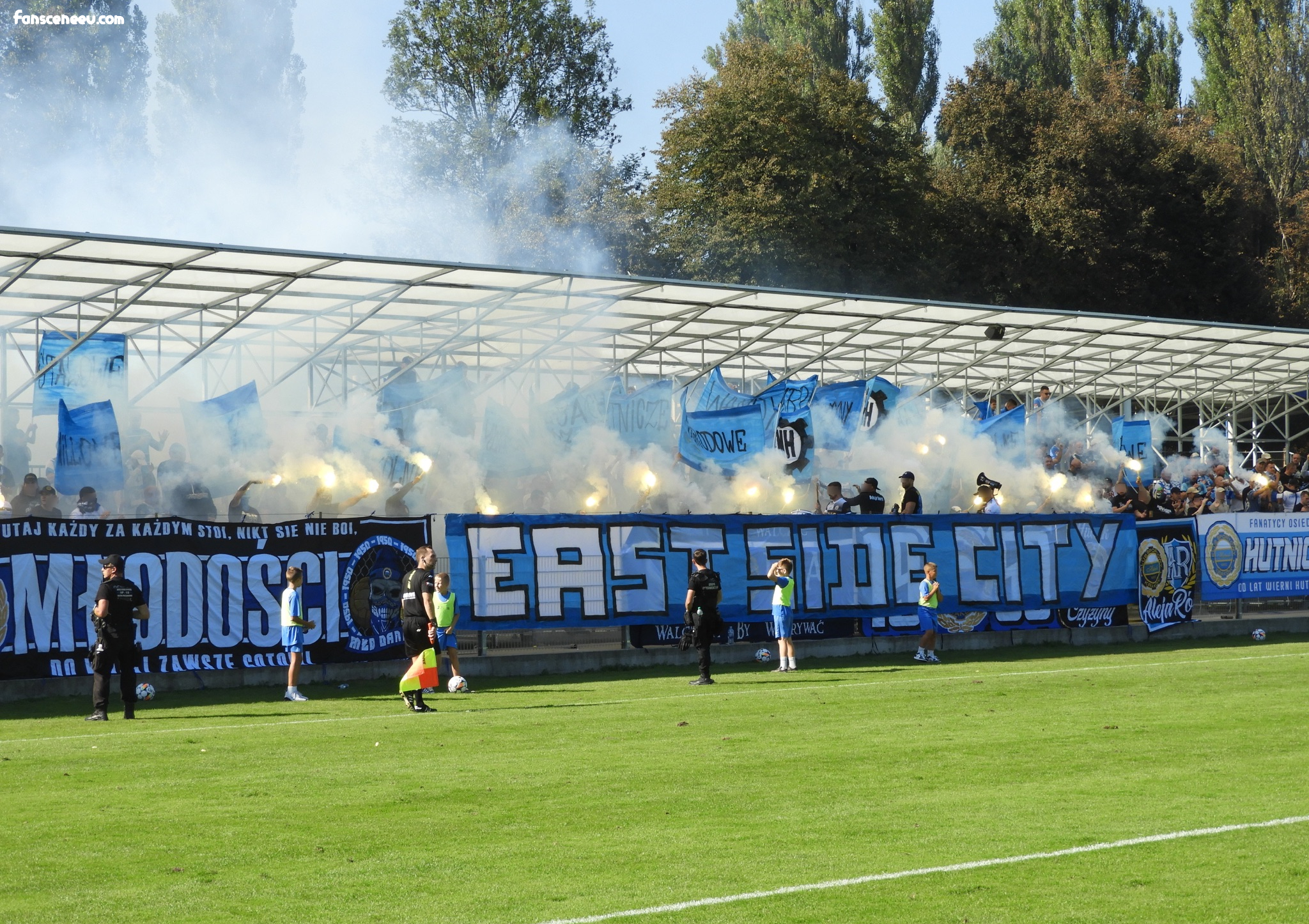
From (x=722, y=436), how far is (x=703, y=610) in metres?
6.30

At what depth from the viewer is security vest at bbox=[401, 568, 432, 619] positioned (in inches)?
640

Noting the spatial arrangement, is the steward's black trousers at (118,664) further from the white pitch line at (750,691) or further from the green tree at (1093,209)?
the green tree at (1093,209)

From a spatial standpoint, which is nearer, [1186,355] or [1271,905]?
[1271,905]

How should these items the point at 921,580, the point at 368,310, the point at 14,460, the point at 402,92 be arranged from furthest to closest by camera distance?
the point at 402,92 < the point at 368,310 < the point at 14,460 < the point at 921,580

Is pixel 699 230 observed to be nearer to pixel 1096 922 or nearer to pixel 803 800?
pixel 803 800

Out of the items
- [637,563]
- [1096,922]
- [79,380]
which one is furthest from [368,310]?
[1096,922]

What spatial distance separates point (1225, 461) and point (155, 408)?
107 ft

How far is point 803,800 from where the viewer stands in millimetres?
9945

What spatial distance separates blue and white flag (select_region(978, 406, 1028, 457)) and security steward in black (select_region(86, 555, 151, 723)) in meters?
21.3

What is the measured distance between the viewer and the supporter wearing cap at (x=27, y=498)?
20484mm

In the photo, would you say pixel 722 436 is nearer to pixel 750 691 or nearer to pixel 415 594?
pixel 750 691

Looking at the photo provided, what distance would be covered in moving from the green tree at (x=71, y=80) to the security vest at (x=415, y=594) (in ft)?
129

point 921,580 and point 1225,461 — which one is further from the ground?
point 1225,461

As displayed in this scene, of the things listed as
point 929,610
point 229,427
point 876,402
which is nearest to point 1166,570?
point 929,610
